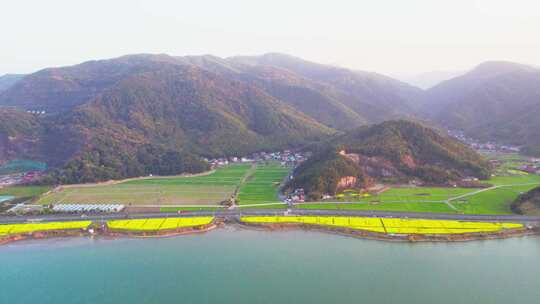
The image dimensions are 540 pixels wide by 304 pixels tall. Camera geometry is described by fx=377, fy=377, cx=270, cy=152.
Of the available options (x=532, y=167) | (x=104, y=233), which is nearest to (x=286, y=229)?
(x=104, y=233)

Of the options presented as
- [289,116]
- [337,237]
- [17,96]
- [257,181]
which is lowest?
[337,237]

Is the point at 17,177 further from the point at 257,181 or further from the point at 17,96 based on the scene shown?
the point at 17,96

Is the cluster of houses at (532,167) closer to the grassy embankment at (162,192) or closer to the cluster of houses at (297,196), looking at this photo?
the cluster of houses at (297,196)

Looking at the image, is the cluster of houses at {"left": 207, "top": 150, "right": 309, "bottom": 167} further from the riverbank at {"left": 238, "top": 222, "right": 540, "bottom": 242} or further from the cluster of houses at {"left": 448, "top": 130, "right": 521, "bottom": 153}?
the cluster of houses at {"left": 448, "top": 130, "right": 521, "bottom": 153}

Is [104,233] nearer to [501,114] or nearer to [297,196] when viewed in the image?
[297,196]

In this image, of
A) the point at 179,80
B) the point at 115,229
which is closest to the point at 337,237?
the point at 115,229

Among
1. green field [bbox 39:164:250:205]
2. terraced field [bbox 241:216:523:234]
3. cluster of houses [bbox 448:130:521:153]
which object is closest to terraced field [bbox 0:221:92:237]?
green field [bbox 39:164:250:205]

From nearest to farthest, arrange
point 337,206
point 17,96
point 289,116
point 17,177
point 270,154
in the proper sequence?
1. point 337,206
2. point 17,177
3. point 270,154
4. point 289,116
5. point 17,96

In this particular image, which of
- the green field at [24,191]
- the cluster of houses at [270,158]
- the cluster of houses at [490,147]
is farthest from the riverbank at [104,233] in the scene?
the cluster of houses at [490,147]
